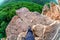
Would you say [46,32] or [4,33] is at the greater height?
[46,32]

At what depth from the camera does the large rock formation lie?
338cm

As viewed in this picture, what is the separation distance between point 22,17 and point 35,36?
601mm

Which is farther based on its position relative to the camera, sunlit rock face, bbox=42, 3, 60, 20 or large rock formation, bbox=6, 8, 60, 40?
sunlit rock face, bbox=42, 3, 60, 20

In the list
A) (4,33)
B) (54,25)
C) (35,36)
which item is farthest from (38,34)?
(4,33)

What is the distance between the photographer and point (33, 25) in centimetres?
368

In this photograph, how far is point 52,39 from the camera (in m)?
3.27

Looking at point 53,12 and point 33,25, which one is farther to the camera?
point 53,12

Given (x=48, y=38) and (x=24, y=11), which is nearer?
(x=48, y=38)

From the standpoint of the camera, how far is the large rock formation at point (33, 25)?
11.1 feet

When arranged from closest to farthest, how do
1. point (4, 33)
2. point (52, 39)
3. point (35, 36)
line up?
1. point (52, 39)
2. point (35, 36)
3. point (4, 33)

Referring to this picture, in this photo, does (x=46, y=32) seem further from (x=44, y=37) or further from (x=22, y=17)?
→ (x=22, y=17)

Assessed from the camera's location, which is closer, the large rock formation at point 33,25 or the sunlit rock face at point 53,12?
the large rock formation at point 33,25

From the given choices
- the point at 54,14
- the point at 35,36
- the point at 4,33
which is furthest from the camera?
the point at 4,33

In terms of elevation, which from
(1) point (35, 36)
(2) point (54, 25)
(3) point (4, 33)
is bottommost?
(3) point (4, 33)
